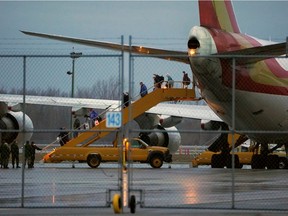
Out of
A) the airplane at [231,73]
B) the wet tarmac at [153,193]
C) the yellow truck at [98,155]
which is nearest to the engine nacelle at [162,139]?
the yellow truck at [98,155]

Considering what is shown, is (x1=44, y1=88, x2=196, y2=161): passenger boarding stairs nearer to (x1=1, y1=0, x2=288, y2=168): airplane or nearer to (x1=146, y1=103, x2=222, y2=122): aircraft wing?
(x1=1, y1=0, x2=288, y2=168): airplane

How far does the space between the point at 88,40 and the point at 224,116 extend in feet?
26.2

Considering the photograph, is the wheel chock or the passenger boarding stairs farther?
the passenger boarding stairs

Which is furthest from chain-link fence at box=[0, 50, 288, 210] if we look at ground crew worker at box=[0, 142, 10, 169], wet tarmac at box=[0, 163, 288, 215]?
ground crew worker at box=[0, 142, 10, 169]

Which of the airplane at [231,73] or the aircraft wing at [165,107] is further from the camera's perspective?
the aircraft wing at [165,107]

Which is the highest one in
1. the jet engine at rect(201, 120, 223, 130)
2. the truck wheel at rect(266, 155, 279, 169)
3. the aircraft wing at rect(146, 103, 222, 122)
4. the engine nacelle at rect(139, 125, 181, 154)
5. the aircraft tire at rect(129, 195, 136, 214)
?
the aircraft wing at rect(146, 103, 222, 122)

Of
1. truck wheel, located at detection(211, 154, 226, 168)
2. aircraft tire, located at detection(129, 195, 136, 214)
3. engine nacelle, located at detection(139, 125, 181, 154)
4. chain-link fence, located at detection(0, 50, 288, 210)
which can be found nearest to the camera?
aircraft tire, located at detection(129, 195, 136, 214)

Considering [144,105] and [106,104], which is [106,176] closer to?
[144,105]

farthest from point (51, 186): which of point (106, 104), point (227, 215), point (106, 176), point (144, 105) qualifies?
point (106, 104)

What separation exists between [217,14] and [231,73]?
224 cm

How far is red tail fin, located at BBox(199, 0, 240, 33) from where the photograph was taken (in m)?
34.7

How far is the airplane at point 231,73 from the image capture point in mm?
33156

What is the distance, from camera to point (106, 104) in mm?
45938

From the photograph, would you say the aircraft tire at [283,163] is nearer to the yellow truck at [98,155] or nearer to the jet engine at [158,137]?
the yellow truck at [98,155]
